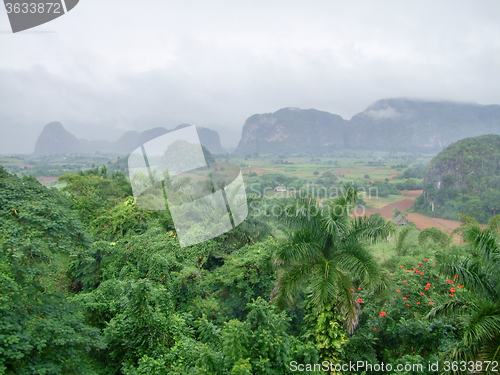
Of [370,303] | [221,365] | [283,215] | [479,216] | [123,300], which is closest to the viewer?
[221,365]

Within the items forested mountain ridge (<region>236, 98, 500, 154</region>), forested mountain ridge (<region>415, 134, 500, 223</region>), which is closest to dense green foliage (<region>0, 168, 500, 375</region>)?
forested mountain ridge (<region>415, 134, 500, 223</region>)

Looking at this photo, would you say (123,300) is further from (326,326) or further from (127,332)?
(326,326)

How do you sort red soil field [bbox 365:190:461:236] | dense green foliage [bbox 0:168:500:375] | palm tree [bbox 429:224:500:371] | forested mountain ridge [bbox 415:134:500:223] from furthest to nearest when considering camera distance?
forested mountain ridge [bbox 415:134:500:223]
red soil field [bbox 365:190:461:236]
dense green foliage [bbox 0:168:500:375]
palm tree [bbox 429:224:500:371]

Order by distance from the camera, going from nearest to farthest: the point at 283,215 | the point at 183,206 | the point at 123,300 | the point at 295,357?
the point at 295,357 < the point at 123,300 < the point at 283,215 < the point at 183,206

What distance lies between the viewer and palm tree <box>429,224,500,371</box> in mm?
4328

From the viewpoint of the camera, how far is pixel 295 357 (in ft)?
17.7

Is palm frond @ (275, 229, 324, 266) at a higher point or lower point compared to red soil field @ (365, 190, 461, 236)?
higher

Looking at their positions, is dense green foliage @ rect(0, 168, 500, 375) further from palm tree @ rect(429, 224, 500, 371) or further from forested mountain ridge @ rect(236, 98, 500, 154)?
forested mountain ridge @ rect(236, 98, 500, 154)

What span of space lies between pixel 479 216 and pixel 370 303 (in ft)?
130

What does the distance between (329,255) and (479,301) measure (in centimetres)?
257

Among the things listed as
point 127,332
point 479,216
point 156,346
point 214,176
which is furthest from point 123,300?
point 479,216

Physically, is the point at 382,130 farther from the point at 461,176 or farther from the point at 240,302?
the point at 240,302

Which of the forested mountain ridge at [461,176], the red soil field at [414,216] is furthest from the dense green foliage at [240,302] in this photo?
the forested mountain ridge at [461,176]

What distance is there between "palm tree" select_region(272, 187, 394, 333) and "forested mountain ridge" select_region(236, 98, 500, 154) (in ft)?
486
